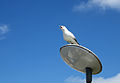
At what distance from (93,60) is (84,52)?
0.26 meters

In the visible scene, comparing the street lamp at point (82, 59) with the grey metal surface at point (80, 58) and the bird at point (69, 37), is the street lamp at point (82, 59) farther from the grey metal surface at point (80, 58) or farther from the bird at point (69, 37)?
the bird at point (69, 37)

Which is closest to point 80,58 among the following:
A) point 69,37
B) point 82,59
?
point 82,59

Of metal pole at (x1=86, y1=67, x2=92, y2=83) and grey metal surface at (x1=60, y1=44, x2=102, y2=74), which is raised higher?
grey metal surface at (x1=60, y1=44, x2=102, y2=74)

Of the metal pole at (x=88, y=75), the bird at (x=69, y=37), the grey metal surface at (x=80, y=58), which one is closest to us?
the grey metal surface at (x=80, y=58)

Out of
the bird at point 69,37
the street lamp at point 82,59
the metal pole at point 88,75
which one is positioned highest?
the bird at point 69,37

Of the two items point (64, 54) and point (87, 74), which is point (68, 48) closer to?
point (64, 54)

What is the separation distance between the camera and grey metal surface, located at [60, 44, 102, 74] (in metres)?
3.89

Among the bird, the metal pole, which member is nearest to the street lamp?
the metal pole

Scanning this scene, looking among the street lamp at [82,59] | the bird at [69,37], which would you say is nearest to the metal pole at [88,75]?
the street lamp at [82,59]

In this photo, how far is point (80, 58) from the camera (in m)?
4.01

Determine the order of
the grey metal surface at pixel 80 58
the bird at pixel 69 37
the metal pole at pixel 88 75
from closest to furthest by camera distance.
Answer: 1. the grey metal surface at pixel 80 58
2. the metal pole at pixel 88 75
3. the bird at pixel 69 37

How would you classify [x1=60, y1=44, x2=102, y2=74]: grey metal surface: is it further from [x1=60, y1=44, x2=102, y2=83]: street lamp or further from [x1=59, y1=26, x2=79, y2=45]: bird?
[x1=59, y1=26, x2=79, y2=45]: bird

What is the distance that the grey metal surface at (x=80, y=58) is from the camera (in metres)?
3.89

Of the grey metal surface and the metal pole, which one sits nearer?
the grey metal surface
